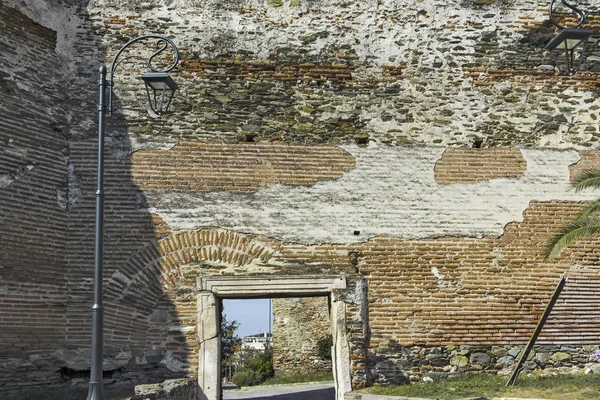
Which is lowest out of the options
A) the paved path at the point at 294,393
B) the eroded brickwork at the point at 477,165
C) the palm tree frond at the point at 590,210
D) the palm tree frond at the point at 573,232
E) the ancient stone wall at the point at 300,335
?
the paved path at the point at 294,393

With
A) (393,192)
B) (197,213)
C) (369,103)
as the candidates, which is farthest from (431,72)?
(197,213)

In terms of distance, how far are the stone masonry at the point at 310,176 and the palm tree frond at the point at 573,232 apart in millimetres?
521

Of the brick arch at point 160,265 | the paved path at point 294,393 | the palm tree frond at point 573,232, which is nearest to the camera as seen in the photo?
the palm tree frond at point 573,232

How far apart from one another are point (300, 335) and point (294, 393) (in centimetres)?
370

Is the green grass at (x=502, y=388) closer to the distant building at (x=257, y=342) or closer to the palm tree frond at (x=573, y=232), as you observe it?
the palm tree frond at (x=573, y=232)

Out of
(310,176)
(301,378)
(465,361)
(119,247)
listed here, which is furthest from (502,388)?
(301,378)

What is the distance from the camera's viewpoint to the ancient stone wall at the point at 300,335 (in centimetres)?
1655

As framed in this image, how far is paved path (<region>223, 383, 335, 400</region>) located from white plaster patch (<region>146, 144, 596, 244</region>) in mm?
3848

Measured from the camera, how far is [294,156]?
9164mm

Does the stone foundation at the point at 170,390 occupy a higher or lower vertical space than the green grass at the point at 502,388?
higher

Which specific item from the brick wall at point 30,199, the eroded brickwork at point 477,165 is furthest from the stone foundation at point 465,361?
the brick wall at point 30,199

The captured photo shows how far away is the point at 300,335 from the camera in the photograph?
16.5 metres

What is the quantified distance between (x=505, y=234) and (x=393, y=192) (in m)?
1.57

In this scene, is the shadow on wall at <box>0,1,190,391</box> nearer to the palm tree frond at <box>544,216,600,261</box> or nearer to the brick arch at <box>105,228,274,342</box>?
the brick arch at <box>105,228,274,342</box>
